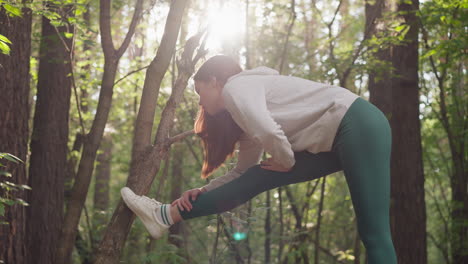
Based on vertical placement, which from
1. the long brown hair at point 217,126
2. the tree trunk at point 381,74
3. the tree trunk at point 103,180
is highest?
the tree trunk at point 381,74

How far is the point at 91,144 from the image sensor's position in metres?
3.66

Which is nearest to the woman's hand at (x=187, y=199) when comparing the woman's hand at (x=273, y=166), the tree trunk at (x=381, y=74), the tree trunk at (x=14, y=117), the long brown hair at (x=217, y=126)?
the long brown hair at (x=217, y=126)

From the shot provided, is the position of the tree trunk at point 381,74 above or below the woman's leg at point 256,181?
above

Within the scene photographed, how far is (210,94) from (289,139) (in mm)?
481

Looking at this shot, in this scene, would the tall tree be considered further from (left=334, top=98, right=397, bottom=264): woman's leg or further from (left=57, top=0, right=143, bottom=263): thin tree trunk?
(left=334, top=98, right=397, bottom=264): woman's leg

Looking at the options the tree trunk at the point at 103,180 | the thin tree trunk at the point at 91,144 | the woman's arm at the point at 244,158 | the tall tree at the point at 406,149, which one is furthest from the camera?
the tree trunk at the point at 103,180

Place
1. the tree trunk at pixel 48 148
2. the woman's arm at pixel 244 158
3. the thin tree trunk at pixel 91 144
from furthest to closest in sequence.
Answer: the tree trunk at pixel 48 148, the thin tree trunk at pixel 91 144, the woman's arm at pixel 244 158

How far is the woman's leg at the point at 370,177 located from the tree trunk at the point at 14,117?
9.32ft

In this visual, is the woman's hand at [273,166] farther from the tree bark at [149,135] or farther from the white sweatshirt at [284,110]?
the tree bark at [149,135]

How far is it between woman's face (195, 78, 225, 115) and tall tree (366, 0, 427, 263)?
11.5ft

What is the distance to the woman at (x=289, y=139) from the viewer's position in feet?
7.70

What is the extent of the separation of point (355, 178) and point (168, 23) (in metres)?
1.45

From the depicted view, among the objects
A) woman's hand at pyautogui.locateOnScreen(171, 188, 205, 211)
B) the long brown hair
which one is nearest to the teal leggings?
the long brown hair

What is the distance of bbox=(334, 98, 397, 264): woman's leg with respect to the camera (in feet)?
7.70
